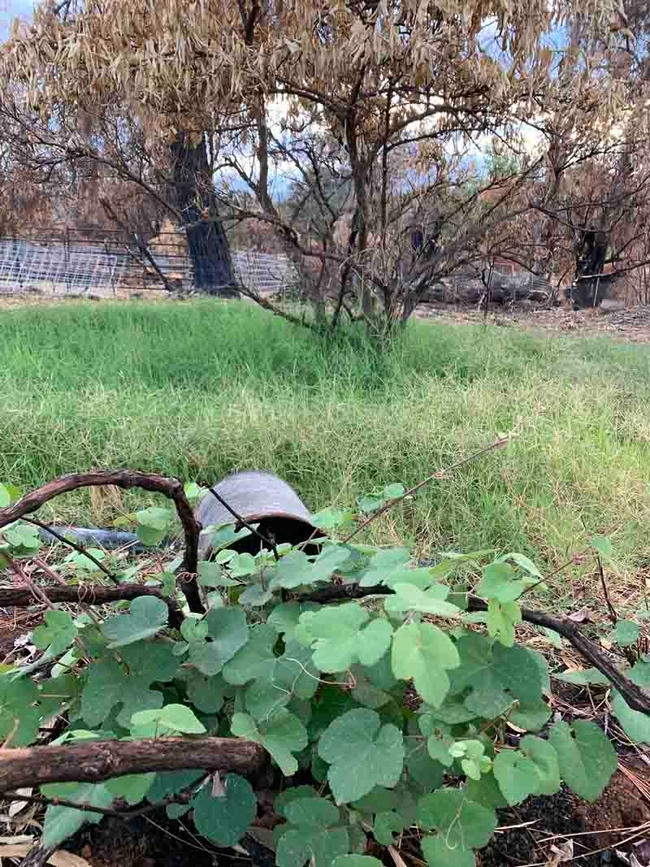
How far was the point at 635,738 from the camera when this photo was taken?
2.33 feet

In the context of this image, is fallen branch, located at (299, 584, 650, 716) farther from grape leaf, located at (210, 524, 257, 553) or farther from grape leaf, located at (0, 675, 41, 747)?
grape leaf, located at (0, 675, 41, 747)

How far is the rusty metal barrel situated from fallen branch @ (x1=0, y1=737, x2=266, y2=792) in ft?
2.13

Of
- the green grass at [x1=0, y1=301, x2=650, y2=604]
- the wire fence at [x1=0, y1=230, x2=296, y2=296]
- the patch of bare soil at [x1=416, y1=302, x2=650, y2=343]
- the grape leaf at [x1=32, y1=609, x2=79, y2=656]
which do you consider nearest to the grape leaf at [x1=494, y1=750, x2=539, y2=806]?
the grape leaf at [x1=32, y1=609, x2=79, y2=656]

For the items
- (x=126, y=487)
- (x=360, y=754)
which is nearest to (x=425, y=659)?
(x=360, y=754)

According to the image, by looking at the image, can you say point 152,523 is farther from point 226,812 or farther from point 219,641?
point 226,812

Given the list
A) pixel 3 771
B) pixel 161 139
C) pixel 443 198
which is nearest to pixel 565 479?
pixel 3 771

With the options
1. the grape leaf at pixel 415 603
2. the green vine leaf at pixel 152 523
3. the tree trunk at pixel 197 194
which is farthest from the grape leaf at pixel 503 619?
the tree trunk at pixel 197 194

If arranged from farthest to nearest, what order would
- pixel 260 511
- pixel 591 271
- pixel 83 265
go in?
1. pixel 83 265
2. pixel 591 271
3. pixel 260 511

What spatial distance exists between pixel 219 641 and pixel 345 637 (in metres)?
0.25

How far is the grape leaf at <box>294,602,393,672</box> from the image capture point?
601mm

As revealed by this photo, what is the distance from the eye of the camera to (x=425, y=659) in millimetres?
590

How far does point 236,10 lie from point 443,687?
4460 mm

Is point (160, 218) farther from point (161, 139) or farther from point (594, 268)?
point (594, 268)

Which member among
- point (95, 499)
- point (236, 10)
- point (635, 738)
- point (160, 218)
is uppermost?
point (236, 10)
